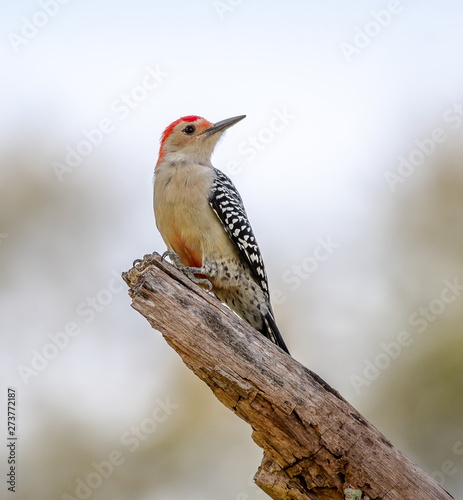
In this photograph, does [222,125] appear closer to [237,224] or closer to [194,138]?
[194,138]

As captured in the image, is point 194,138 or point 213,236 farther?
point 194,138

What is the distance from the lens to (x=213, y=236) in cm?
641

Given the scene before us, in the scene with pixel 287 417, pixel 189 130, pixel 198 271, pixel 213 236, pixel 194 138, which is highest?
pixel 189 130

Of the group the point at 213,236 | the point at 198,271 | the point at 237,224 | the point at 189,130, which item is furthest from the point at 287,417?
the point at 189,130

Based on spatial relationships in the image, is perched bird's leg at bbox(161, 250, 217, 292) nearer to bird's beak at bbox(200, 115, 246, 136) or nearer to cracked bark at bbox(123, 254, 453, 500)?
cracked bark at bbox(123, 254, 453, 500)

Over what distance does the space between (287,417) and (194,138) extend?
13.3ft

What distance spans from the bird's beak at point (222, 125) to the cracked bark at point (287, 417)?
3.34 m

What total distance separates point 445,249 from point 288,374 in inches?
175

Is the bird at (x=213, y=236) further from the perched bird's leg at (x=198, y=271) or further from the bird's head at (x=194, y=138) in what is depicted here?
the bird's head at (x=194, y=138)

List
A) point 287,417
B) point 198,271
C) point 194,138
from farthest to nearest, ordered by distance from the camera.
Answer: point 194,138, point 198,271, point 287,417

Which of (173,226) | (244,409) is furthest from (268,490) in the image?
(173,226)

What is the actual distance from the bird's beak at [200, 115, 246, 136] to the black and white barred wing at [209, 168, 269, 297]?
27.3 inches

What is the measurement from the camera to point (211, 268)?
20.8 ft

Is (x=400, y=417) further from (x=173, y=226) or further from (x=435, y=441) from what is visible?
(x=173, y=226)
